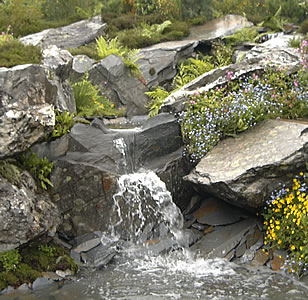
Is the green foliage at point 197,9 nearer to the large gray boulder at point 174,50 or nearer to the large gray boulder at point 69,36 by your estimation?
the large gray boulder at point 174,50

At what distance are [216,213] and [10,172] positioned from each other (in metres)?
3.34

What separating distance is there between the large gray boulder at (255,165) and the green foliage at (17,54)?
12.4ft

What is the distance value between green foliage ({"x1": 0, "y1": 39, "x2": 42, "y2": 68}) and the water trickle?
118 inches

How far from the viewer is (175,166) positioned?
7.56 metres

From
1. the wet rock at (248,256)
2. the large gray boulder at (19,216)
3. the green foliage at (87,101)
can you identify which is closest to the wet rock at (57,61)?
the green foliage at (87,101)

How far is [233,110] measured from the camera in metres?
7.62

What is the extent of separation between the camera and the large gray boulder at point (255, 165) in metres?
6.56

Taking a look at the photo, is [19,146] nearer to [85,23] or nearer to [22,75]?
[22,75]

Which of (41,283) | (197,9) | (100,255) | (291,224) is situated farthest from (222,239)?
(197,9)

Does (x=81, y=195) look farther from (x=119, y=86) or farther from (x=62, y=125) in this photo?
(x=119, y=86)

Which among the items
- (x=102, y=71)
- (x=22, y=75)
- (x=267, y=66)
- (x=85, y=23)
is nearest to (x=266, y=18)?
(x=85, y=23)

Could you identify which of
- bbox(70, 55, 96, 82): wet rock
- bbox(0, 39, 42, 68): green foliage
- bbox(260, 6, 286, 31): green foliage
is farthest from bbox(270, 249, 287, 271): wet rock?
bbox(260, 6, 286, 31): green foliage

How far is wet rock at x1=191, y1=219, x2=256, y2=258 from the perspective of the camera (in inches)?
257

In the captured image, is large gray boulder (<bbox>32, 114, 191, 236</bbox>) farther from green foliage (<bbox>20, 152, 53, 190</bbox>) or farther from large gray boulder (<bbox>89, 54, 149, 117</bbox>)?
large gray boulder (<bbox>89, 54, 149, 117</bbox>)
